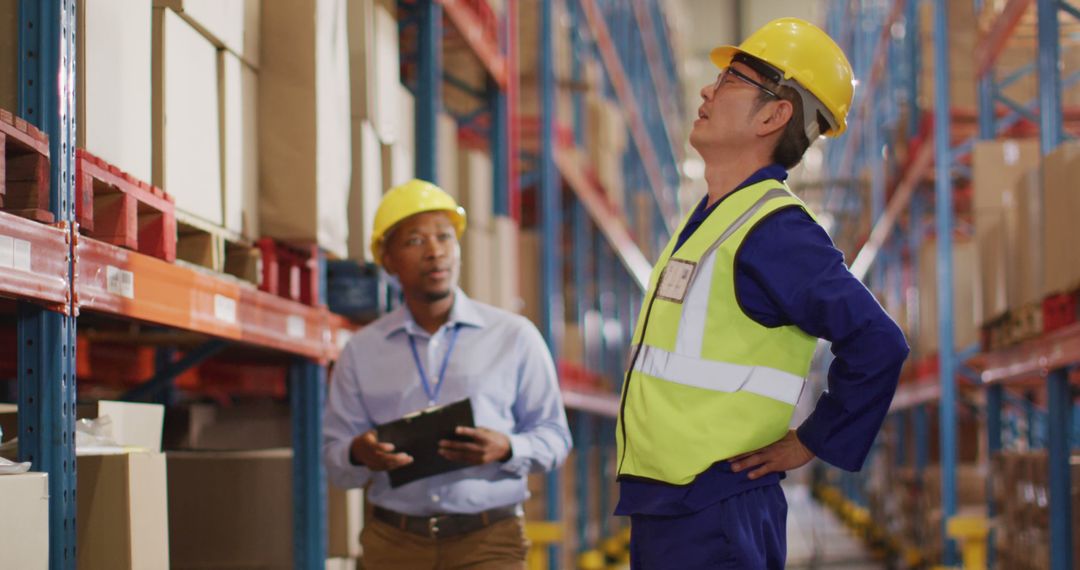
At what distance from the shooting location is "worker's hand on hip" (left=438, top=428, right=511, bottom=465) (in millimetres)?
3971

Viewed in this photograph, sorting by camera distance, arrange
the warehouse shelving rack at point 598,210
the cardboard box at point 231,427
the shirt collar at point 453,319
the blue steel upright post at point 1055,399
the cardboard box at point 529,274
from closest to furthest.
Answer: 1. the shirt collar at point 453,319
2. the cardboard box at point 231,427
3. the blue steel upright post at point 1055,399
4. the warehouse shelving rack at point 598,210
5. the cardboard box at point 529,274

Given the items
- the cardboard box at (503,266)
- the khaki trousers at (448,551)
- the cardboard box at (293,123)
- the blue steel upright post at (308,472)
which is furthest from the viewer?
the cardboard box at (503,266)

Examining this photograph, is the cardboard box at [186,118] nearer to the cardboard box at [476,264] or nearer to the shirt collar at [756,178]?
the shirt collar at [756,178]

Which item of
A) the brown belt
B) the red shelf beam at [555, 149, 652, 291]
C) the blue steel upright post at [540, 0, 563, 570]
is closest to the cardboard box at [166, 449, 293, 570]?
the brown belt

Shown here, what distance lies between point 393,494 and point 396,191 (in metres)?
1.02

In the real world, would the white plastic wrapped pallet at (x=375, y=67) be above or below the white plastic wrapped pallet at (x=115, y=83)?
above

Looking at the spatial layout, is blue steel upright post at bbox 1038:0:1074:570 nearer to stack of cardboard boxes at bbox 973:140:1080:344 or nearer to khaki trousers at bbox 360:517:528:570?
stack of cardboard boxes at bbox 973:140:1080:344

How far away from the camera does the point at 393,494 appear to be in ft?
13.6

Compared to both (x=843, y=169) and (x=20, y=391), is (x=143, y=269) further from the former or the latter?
(x=843, y=169)

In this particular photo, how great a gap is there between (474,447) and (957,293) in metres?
7.58

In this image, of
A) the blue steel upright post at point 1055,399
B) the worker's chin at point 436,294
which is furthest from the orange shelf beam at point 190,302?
Answer: the blue steel upright post at point 1055,399

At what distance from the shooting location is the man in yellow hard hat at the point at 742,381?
8.77ft

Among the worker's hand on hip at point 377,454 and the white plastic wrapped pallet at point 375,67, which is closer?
the worker's hand on hip at point 377,454

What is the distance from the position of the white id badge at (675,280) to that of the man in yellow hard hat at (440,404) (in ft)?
4.16
